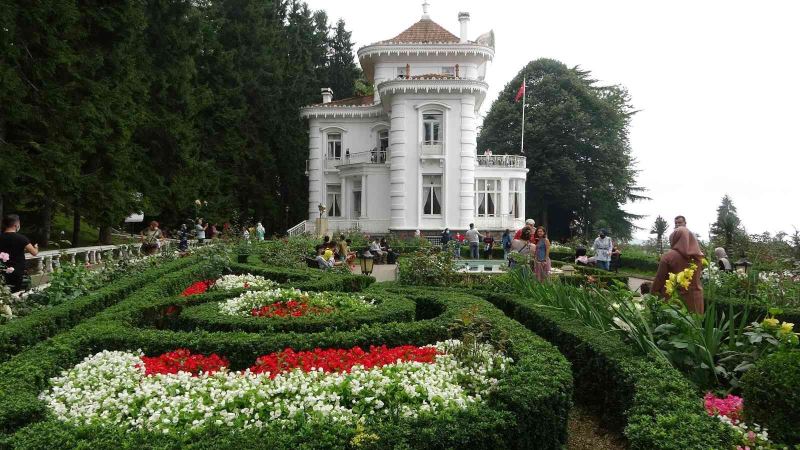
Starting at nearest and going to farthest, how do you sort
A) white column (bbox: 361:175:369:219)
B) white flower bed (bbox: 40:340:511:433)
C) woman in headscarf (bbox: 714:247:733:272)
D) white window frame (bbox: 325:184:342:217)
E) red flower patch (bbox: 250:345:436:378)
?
white flower bed (bbox: 40:340:511:433) → red flower patch (bbox: 250:345:436:378) → woman in headscarf (bbox: 714:247:733:272) → white column (bbox: 361:175:369:219) → white window frame (bbox: 325:184:342:217)

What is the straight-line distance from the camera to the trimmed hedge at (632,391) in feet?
12.5

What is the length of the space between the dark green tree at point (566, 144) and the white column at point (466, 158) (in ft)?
38.4

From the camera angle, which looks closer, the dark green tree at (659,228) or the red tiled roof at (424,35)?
the dark green tree at (659,228)

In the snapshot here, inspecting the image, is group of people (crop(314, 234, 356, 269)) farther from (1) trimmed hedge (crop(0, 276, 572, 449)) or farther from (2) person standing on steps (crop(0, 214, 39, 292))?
(2) person standing on steps (crop(0, 214, 39, 292))

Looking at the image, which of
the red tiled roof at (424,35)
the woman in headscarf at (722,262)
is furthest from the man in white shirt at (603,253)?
the red tiled roof at (424,35)

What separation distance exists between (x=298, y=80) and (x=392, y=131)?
1257 centimetres

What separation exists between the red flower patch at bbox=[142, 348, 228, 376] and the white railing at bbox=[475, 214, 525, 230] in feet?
88.6

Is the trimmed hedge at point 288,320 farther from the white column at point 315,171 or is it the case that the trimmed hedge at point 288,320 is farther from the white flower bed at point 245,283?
the white column at point 315,171

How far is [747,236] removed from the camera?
17.4 meters

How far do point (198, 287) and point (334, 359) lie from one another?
6.88 m

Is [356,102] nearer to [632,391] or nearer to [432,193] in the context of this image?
[432,193]

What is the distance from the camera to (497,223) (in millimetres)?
32812

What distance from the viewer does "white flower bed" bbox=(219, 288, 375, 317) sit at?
8.94 m

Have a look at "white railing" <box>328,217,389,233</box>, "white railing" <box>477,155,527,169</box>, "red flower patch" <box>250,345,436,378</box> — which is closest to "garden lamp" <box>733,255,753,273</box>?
"red flower patch" <box>250,345,436,378</box>
